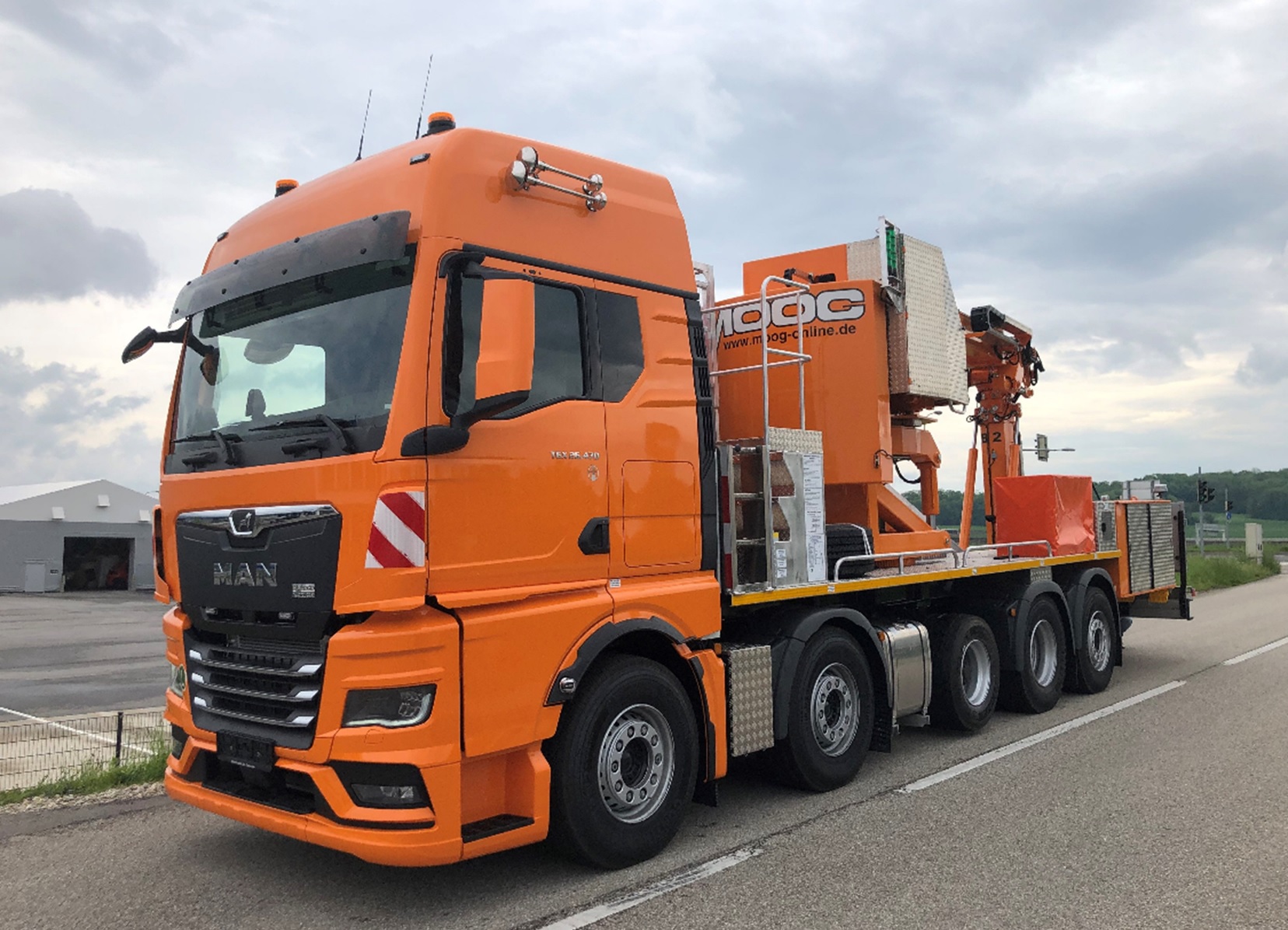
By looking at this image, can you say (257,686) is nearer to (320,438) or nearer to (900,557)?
(320,438)

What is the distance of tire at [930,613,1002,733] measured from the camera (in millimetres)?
7559

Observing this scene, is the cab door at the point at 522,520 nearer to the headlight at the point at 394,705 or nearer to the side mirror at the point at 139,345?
the headlight at the point at 394,705

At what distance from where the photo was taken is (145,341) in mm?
5426

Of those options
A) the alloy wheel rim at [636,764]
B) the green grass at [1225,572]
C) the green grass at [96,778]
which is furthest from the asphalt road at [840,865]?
the green grass at [1225,572]

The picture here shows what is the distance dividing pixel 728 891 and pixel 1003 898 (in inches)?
46.6

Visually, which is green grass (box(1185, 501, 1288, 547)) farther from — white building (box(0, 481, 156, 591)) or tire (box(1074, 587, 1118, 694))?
white building (box(0, 481, 156, 591))

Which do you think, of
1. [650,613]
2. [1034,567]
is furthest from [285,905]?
[1034,567]

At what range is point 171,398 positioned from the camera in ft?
17.1

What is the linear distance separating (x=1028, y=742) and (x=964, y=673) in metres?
0.69

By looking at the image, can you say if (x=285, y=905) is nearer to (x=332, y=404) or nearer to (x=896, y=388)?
(x=332, y=404)

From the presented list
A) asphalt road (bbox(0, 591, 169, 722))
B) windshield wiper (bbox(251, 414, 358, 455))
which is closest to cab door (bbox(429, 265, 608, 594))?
windshield wiper (bbox(251, 414, 358, 455))

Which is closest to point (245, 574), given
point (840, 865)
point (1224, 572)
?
point (840, 865)

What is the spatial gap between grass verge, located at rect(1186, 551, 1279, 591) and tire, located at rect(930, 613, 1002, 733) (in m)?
19.0

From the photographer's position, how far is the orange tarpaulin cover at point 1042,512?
30.7ft
